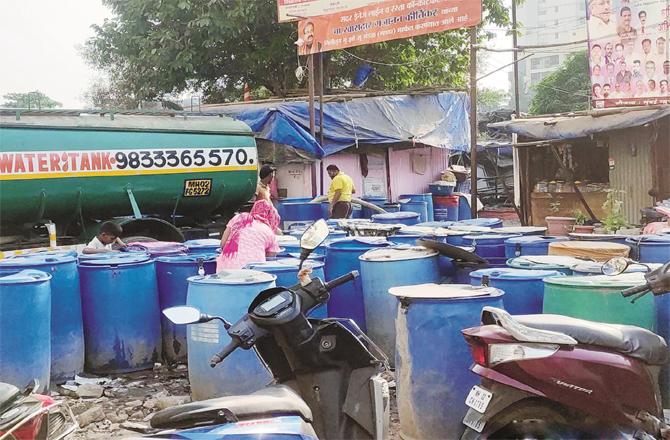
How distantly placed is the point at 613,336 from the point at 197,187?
755cm

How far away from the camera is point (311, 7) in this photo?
12055 mm

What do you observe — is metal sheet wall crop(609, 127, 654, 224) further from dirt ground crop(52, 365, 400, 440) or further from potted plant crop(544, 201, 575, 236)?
dirt ground crop(52, 365, 400, 440)

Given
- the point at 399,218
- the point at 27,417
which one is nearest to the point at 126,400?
the point at 27,417

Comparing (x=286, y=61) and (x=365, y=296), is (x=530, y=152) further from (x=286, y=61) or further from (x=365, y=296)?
(x=365, y=296)

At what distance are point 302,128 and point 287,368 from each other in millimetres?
10246

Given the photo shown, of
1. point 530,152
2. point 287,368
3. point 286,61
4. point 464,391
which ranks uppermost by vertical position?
point 286,61

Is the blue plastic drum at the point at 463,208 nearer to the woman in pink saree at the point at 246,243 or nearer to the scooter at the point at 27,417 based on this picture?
the woman in pink saree at the point at 246,243

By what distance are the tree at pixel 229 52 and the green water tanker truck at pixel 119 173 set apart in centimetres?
748

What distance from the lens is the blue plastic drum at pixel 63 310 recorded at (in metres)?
4.85

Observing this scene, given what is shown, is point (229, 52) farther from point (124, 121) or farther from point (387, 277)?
point (387, 277)

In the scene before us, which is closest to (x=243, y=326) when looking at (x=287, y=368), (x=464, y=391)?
(x=287, y=368)

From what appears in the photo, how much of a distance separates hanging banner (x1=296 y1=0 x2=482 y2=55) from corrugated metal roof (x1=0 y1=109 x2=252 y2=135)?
107 inches

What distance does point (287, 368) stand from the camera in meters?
2.87

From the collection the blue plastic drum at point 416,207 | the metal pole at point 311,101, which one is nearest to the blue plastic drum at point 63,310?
the blue plastic drum at point 416,207
